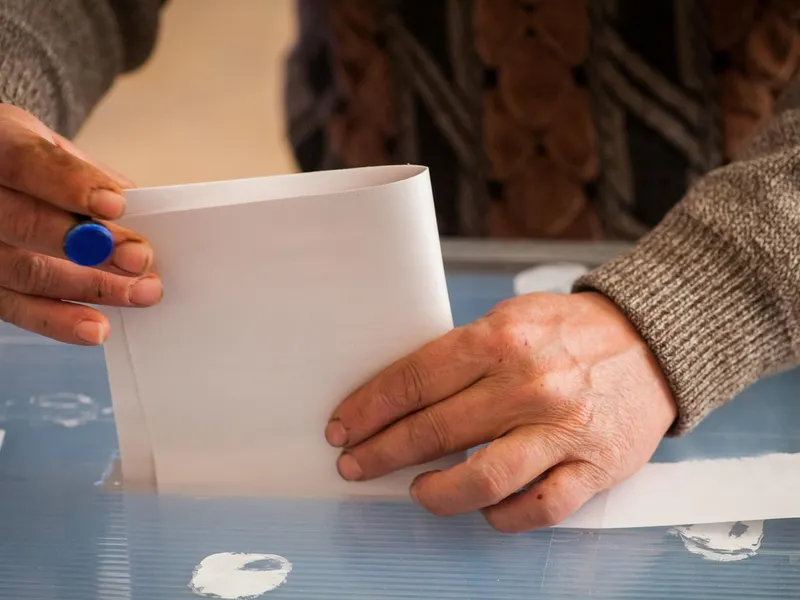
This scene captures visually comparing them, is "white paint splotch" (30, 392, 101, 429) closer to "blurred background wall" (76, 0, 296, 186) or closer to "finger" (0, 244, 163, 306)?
"finger" (0, 244, 163, 306)

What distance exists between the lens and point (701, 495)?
2.09 feet

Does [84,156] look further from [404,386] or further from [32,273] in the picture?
[404,386]

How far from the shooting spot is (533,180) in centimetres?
105

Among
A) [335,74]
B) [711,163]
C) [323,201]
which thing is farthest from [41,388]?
[711,163]

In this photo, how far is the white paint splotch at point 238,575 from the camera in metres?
0.56

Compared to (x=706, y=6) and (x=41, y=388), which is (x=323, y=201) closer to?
(x=41, y=388)

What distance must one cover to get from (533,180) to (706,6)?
10.4 inches

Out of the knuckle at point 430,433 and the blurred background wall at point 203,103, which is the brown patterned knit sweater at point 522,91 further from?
the blurred background wall at point 203,103

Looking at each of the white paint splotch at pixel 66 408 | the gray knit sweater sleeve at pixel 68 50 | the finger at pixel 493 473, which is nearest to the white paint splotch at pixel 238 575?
the finger at pixel 493 473

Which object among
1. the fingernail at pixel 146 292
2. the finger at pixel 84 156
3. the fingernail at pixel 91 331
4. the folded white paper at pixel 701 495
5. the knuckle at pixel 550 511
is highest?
the finger at pixel 84 156

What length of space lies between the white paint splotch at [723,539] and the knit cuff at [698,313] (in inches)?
3.8

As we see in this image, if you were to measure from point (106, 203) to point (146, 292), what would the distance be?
0.23ft

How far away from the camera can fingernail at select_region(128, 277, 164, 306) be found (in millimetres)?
599

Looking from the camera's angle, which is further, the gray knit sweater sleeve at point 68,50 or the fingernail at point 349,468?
the gray knit sweater sleeve at point 68,50
